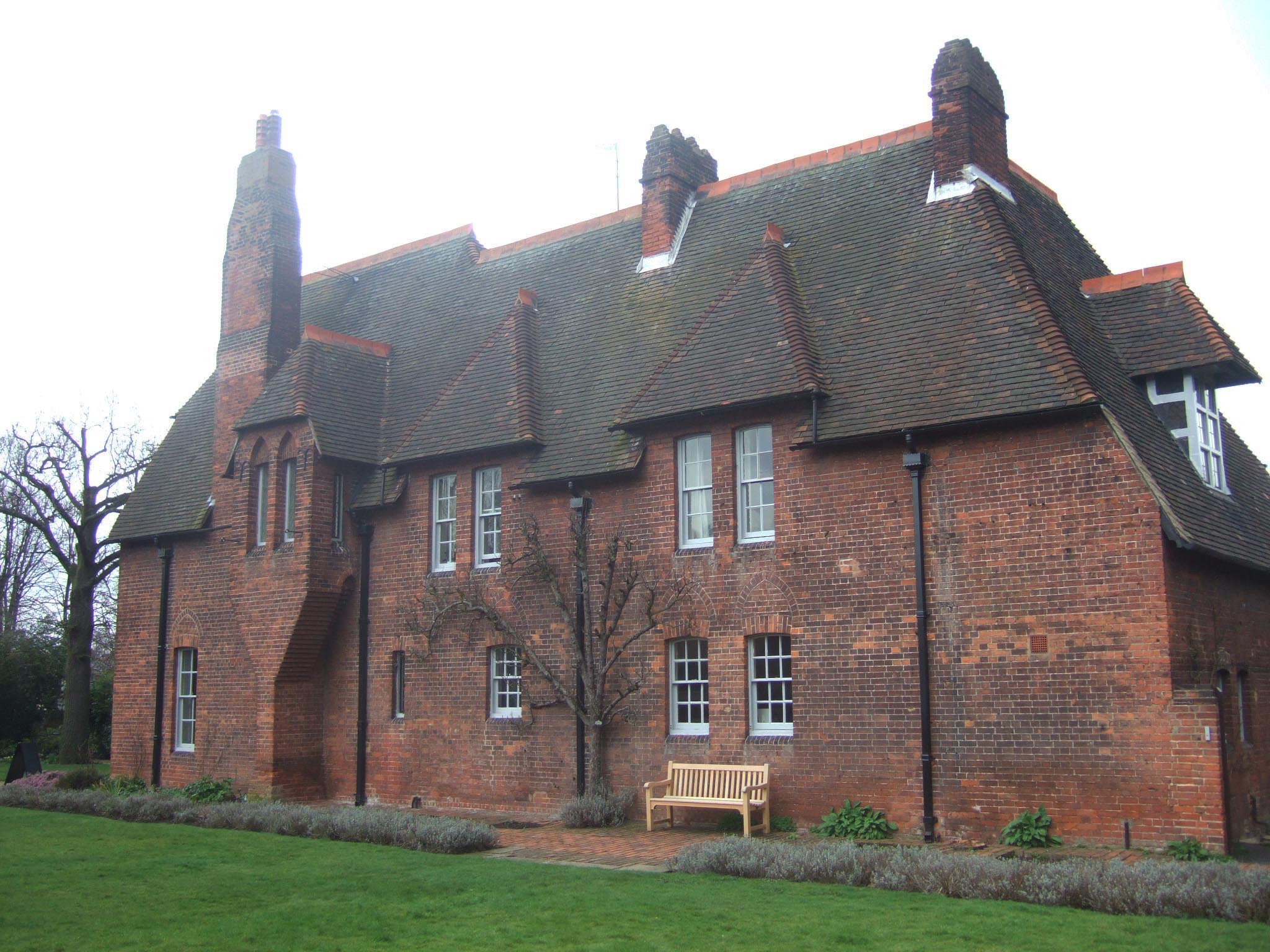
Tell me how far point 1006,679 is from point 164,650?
17.5 metres

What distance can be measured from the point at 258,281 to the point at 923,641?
15903 mm

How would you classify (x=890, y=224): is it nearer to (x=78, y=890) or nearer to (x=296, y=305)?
(x=296, y=305)

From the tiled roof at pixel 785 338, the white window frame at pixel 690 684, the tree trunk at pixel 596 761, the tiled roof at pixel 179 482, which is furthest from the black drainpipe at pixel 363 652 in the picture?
the white window frame at pixel 690 684

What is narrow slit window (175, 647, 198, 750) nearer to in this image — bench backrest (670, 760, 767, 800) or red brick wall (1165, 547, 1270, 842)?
bench backrest (670, 760, 767, 800)

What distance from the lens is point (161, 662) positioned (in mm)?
24344

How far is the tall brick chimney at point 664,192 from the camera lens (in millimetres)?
21781

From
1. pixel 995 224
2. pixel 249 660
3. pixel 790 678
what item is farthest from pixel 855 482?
pixel 249 660

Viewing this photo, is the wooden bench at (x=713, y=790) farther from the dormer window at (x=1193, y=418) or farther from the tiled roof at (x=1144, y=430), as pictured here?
the dormer window at (x=1193, y=418)

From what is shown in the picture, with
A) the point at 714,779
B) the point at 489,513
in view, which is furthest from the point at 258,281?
the point at 714,779

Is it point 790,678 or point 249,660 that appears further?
point 249,660

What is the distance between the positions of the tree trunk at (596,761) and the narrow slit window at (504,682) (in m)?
2.09

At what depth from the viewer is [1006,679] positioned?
1443 cm

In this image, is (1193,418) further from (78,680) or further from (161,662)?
(78,680)

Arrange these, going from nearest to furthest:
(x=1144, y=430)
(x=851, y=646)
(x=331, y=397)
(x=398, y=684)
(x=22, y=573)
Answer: (x=1144, y=430), (x=851, y=646), (x=398, y=684), (x=331, y=397), (x=22, y=573)
